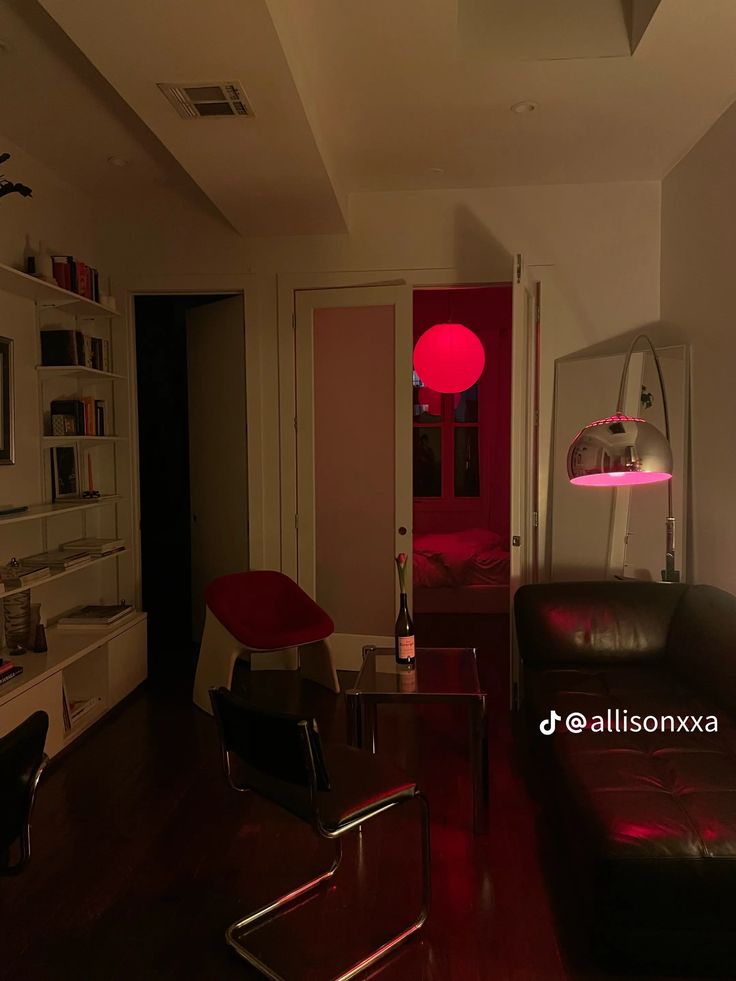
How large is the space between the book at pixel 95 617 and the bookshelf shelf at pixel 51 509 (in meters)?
0.58

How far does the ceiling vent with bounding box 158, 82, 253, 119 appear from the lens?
8.38 ft

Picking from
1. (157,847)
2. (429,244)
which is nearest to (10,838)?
(157,847)

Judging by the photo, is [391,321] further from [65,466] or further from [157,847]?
[157,847]

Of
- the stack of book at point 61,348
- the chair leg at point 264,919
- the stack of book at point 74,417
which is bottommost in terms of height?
the chair leg at point 264,919

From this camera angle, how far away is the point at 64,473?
157 inches

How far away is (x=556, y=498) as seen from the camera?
4.22m

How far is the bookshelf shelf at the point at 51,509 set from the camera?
317cm

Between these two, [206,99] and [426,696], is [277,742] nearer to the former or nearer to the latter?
[426,696]

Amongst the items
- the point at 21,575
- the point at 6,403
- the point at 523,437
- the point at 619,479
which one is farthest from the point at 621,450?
the point at 6,403

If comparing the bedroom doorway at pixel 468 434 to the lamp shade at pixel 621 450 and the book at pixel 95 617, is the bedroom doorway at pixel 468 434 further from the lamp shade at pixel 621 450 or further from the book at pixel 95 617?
the lamp shade at pixel 621 450

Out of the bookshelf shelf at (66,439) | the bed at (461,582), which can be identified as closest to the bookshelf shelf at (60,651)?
the bookshelf shelf at (66,439)

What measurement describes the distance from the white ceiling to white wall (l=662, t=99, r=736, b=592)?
0.70 ft

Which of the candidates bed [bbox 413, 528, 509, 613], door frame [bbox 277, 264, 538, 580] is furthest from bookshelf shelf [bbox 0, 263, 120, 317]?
bed [bbox 413, 528, 509, 613]

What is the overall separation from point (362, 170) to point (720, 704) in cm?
323
